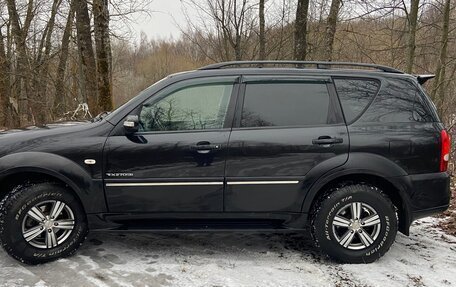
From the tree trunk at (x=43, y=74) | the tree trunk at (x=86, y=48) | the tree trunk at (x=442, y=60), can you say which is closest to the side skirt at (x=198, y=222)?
the tree trunk at (x=86, y=48)

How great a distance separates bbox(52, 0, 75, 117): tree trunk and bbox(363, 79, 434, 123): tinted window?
11.6 meters

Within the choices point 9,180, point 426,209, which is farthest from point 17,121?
point 426,209

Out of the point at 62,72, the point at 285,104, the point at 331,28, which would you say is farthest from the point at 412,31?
the point at 62,72

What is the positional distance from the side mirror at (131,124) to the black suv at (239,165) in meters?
0.01

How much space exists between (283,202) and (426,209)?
1.41 meters

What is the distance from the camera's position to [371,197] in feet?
11.5

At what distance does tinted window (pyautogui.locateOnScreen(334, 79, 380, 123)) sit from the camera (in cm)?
357

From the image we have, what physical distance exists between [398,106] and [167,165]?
7.60 feet

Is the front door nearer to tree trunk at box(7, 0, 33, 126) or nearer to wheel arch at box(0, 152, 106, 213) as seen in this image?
wheel arch at box(0, 152, 106, 213)

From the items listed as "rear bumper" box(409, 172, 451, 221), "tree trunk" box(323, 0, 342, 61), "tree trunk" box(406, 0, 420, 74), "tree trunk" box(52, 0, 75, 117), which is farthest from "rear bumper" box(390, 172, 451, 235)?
"tree trunk" box(52, 0, 75, 117)

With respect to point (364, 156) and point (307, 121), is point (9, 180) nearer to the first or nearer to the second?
point (307, 121)

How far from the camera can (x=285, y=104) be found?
3.58 m

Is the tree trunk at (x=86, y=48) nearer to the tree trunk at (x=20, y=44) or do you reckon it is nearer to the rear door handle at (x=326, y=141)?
the tree trunk at (x=20, y=44)

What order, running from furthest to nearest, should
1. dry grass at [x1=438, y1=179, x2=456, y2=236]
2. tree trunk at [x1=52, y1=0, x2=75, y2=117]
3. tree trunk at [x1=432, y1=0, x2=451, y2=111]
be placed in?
tree trunk at [x1=52, y1=0, x2=75, y2=117] < tree trunk at [x1=432, y1=0, x2=451, y2=111] < dry grass at [x1=438, y1=179, x2=456, y2=236]
